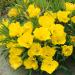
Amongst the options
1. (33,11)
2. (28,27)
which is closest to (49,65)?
(28,27)

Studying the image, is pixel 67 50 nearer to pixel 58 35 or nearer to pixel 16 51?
pixel 58 35

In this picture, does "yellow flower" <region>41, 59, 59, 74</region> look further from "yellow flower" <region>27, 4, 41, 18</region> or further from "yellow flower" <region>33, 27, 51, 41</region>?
"yellow flower" <region>27, 4, 41, 18</region>

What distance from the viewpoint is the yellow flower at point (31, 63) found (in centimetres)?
264

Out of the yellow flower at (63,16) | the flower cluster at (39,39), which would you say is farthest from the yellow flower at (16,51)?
the yellow flower at (63,16)

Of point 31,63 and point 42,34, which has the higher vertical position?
point 42,34

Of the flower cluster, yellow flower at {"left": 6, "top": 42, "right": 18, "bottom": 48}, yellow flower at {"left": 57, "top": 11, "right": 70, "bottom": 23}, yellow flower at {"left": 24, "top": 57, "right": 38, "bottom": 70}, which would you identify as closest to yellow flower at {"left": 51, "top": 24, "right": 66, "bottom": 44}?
the flower cluster

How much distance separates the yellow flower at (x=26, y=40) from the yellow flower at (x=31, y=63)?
0.13 meters

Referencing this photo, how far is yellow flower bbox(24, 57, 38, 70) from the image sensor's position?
8.68 feet

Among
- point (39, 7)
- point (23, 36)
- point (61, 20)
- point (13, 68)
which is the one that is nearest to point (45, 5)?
point (39, 7)

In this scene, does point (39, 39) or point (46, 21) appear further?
point (46, 21)

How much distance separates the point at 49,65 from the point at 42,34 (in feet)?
0.92

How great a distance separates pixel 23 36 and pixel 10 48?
22 centimetres

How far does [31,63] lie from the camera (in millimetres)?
2664

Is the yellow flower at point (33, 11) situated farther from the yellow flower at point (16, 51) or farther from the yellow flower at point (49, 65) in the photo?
the yellow flower at point (49, 65)
